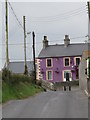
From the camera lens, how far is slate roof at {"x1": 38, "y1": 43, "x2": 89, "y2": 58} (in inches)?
2665

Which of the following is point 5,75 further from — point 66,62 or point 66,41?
point 66,41

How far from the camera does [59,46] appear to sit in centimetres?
7106

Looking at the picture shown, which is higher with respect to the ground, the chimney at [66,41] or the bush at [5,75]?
the chimney at [66,41]

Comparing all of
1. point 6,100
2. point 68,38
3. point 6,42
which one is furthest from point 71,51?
point 6,100

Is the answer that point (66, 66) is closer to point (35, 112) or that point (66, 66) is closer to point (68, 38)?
point (68, 38)

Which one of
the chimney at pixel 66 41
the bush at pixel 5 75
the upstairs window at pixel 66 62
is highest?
the chimney at pixel 66 41

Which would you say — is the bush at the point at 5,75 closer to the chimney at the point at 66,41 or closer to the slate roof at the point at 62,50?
the slate roof at the point at 62,50

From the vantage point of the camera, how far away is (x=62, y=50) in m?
69.4

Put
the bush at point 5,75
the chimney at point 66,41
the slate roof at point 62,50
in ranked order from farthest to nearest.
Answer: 1. the chimney at point 66,41
2. the slate roof at point 62,50
3. the bush at point 5,75

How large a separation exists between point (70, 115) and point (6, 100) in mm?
8228

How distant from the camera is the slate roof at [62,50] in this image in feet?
222

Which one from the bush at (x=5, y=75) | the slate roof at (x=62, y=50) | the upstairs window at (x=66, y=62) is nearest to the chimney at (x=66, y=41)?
the slate roof at (x=62, y=50)

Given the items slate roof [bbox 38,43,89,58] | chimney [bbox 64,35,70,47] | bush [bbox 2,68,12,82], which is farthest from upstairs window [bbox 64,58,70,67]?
bush [bbox 2,68,12,82]

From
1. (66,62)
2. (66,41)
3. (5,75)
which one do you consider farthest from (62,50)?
(5,75)
